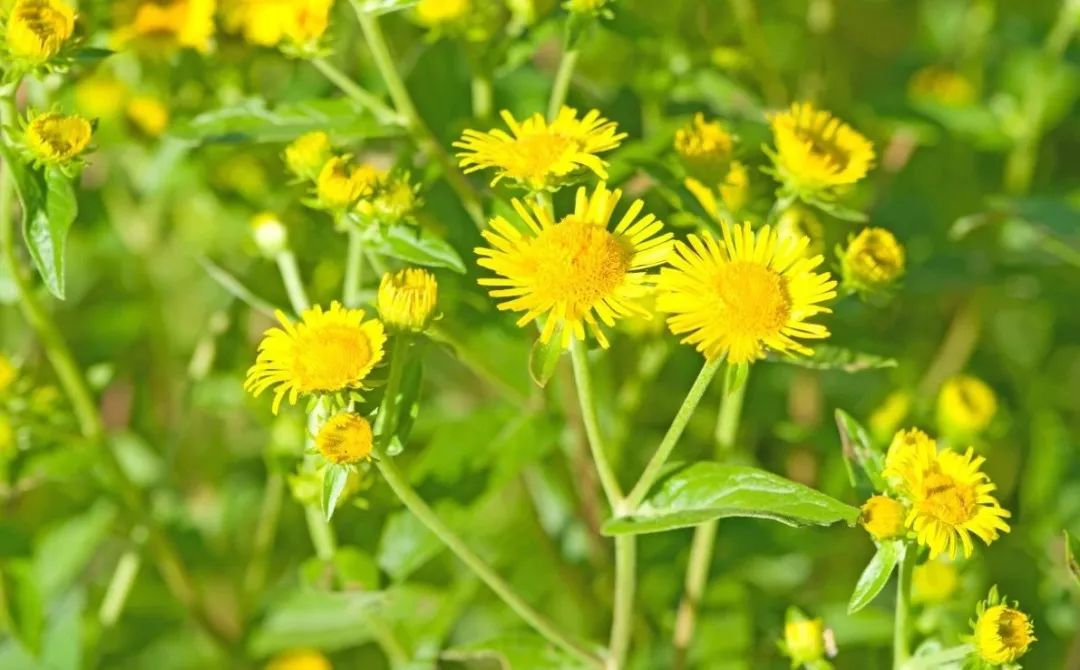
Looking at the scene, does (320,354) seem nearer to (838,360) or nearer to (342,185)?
(342,185)

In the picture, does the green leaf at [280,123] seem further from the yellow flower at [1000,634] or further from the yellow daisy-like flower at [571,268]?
the yellow flower at [1000,634]

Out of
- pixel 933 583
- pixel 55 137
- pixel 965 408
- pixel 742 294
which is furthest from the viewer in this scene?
pixel 965 408

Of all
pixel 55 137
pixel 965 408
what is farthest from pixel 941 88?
pixel 55 137

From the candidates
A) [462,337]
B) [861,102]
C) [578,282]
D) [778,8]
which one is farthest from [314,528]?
[778,8]

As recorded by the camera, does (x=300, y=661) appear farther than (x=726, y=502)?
Yes

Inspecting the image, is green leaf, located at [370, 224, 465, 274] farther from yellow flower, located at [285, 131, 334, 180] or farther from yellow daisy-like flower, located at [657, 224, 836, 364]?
yellow daisy-like flower, located at [657, 224, 836, 364]

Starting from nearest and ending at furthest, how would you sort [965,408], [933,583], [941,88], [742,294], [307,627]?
1. [742,294]
2. [933,583]
3. [965,408]
4. [307,627]
5. [941,88]

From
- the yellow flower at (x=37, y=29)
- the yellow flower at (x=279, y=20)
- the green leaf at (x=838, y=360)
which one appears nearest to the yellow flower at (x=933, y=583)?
the green leaf at (x=838, y=360)

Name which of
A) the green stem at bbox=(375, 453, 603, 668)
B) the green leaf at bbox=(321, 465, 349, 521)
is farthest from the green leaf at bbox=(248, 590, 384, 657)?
the green leaf at bbox=(321, 465, 349, 521)
